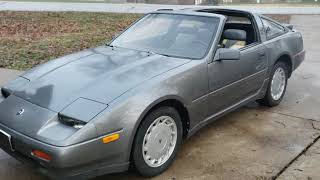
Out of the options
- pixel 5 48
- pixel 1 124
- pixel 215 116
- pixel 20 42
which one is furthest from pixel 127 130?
pixel 20 42

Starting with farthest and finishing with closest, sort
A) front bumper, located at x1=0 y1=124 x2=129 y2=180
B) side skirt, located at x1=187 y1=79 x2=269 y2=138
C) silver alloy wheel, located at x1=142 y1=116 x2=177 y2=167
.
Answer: side skirt, located at x1=187 y1=79 x2=269 y2=138 → silver alloy wheel, located at x1=142 y1=116 x2=177 y2=167 → front bumper, located at x1=0 y1=124 x2=129 y2=180

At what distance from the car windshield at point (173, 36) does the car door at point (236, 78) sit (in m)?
0.28

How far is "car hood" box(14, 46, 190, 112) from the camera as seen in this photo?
335 centimetres

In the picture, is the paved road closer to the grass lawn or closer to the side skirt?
the grass lawn

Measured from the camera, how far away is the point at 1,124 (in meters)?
3.34

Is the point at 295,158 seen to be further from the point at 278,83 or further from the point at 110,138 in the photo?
the point at 110,138

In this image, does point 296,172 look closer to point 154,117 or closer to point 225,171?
point 225,171

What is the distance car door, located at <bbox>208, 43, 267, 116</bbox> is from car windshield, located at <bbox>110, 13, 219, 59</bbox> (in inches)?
11.1

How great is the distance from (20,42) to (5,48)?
0.92 meters

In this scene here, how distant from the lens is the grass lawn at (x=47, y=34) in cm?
841

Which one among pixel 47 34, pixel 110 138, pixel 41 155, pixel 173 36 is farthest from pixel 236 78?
pixel 47 34

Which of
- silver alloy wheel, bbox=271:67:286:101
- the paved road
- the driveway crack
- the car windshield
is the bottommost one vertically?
the paved road

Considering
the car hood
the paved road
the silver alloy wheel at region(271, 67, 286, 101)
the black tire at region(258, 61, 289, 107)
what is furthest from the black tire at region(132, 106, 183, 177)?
the paved road

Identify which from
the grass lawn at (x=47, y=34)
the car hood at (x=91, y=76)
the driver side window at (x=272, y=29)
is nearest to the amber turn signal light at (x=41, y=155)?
the car hood at (x=91, y=76)
